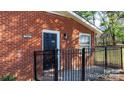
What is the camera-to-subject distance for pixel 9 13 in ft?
32.4

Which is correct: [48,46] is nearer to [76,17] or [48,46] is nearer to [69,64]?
[69,64]

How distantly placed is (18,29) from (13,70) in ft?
5.32

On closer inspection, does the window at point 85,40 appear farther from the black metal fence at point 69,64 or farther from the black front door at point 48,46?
the black front door at point 48,46

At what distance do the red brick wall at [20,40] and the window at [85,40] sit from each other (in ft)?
14.2

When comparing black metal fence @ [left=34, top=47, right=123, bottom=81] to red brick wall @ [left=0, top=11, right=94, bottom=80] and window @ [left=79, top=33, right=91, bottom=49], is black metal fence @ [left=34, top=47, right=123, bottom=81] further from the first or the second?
window @ [left=79, top=33, right=91, bottom=49]

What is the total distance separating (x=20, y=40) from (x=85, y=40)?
23.5 feet

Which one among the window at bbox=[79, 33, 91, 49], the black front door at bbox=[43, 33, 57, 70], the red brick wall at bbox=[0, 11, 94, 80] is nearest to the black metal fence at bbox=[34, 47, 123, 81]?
the black front door at bbox=[43, 33, 57, 70]

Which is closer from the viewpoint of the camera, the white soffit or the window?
the white soffit

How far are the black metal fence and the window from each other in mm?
1091

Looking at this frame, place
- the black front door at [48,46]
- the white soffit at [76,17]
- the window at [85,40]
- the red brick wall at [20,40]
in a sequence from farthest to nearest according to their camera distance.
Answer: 1. the window at [85,40]
2. the white soffit at [76,17]
3. the black front door at [48,46]
4. the red brick wall at [20,40]

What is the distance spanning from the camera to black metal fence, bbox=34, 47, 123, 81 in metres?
9.77

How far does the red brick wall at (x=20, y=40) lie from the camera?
968 cm

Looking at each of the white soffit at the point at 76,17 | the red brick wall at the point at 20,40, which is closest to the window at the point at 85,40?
the white soffit at the point at 76,17
